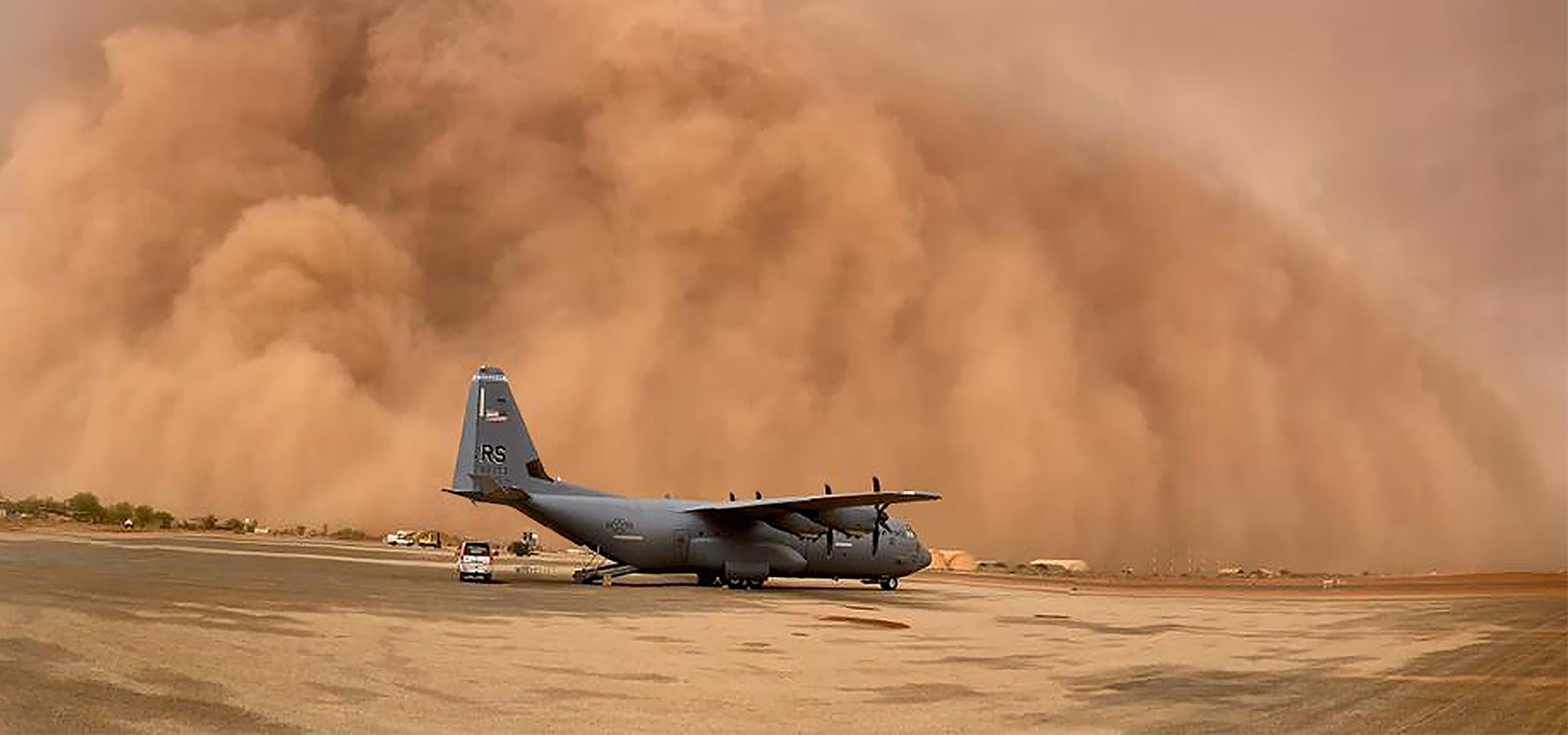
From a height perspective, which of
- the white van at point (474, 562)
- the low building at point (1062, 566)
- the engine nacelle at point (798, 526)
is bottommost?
the low building at point (1062, 566)

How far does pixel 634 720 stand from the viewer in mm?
10641

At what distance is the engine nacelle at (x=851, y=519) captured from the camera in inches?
1574

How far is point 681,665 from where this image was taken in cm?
1515

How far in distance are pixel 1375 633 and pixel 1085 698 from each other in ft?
57.5

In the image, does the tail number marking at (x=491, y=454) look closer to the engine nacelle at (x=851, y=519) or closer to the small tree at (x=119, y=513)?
the engine nacelle at (x=851, y=519)

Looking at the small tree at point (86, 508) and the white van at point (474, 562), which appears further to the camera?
the small tree at point (86, 508)

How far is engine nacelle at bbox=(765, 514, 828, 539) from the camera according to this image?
40.0 metres

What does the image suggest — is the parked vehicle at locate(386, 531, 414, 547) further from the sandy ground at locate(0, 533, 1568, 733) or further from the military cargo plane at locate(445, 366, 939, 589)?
the sandy ground at locate(0, 533, 1568, 733)

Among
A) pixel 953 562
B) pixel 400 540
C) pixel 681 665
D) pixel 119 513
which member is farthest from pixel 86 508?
pixel 681 665

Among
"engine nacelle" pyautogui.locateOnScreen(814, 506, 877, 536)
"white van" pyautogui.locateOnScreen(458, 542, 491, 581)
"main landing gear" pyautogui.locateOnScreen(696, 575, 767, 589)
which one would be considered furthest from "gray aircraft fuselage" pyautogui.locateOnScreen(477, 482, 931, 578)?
"white van" pyautogui.locateOnScreen(458, 542, 491, 581)

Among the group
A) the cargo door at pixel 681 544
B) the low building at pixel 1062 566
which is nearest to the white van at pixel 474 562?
the cargo door at pixel 681 544

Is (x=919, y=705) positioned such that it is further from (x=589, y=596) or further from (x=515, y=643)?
(x=589, y=596)

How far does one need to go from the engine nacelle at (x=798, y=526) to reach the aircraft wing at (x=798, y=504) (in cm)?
44

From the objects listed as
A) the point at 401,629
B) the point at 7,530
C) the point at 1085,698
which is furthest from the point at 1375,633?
the point at 7,530
